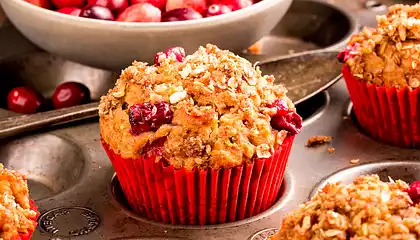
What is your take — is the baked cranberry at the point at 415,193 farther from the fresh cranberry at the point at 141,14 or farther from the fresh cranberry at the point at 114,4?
the fresh cranberry at the point at 114,4

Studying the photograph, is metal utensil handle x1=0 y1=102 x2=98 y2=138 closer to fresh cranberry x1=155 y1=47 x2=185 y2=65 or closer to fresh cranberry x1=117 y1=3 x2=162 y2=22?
fresh cranberry x1=117 y1=3 x2=162 y2=22

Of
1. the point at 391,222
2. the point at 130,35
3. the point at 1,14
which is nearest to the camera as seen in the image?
the point at 391,222

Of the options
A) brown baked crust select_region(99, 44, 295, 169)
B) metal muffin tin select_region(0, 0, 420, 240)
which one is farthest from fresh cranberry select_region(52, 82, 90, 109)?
brown baked crust select_region(99, 44, 295, 169)

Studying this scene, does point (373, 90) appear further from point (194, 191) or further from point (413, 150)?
point (194, 191)

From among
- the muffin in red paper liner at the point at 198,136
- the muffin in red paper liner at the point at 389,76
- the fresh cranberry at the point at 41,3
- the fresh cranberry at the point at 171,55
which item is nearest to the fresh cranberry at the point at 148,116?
the muffin in red paper liner at the point at 198,136

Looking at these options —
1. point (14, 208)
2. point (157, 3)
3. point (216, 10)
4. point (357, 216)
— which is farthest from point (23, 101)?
point (357, 216)

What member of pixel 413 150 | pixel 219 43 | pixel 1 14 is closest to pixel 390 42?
pixel 413 150
